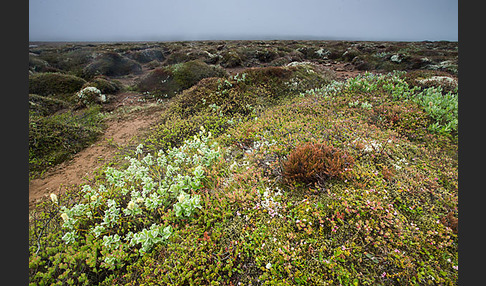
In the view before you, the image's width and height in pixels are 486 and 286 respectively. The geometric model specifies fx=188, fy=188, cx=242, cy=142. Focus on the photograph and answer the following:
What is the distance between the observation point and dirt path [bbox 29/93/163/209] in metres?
5.32

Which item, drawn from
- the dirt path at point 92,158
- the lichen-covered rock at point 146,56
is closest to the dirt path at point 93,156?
the dirt path at point 92,158

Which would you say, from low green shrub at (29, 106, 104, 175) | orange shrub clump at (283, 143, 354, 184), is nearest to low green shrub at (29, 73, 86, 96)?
low green shrub at (29, 106, 104, 175)

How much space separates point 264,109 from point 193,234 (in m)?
6.15

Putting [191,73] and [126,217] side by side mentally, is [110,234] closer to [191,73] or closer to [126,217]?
[126,217]

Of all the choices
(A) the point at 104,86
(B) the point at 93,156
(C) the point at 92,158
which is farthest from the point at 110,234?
(A) the point at 104,86

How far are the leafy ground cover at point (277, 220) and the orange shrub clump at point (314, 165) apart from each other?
0.03m

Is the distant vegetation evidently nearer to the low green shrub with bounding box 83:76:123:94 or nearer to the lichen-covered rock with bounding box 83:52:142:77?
the low green shrub with bounding box 83:76:123:94

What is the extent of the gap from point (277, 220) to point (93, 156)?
700cm

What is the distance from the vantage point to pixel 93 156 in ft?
21.9

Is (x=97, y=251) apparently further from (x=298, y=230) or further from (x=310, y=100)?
(x=310, y=100)

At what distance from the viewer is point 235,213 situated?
3223 mm

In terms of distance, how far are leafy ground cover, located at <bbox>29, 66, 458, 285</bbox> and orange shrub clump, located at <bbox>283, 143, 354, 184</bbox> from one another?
3 centimetres

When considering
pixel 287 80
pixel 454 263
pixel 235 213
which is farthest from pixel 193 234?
pixel 287 80

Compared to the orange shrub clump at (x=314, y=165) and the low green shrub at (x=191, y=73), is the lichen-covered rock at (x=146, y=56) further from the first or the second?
the orange shrub clump at (x=314, y=165)
